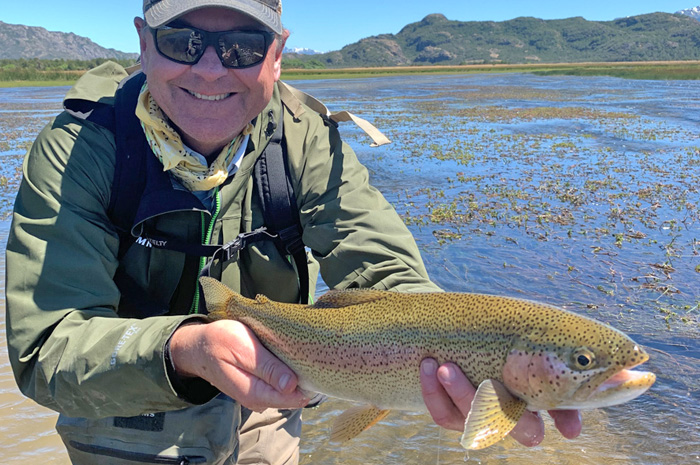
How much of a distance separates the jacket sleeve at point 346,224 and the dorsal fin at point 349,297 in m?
0.21

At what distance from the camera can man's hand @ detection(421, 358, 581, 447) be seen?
2.24 meters

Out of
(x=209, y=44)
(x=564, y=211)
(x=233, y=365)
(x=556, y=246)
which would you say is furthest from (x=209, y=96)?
(x=564, y=211)

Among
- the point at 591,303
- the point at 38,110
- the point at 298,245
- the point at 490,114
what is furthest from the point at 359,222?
the point at 38,110

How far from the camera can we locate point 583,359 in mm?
2129

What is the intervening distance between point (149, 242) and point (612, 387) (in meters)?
2.21

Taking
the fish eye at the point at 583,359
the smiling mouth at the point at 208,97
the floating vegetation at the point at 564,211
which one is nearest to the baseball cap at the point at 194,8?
the smiling mouth at the point at 208,97

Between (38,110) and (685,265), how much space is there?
3221 cm

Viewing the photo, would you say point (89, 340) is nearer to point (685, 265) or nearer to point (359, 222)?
point (359, 222)

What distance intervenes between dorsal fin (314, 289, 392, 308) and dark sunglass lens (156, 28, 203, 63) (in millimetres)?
1361

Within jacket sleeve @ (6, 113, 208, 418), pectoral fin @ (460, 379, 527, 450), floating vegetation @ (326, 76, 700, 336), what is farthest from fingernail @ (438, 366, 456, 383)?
floating vegetation @ (326, 76, 700, 336)

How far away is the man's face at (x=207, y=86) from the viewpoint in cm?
279

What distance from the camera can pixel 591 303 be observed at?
7.01m

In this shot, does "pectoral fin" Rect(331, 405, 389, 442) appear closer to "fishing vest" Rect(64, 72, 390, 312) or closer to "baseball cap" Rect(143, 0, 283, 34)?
"fishing vest" Rect(64, 72, 390, 312)

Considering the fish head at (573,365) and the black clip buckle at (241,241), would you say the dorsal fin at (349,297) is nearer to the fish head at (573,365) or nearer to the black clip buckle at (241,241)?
the black clip buckle at (241,241)
